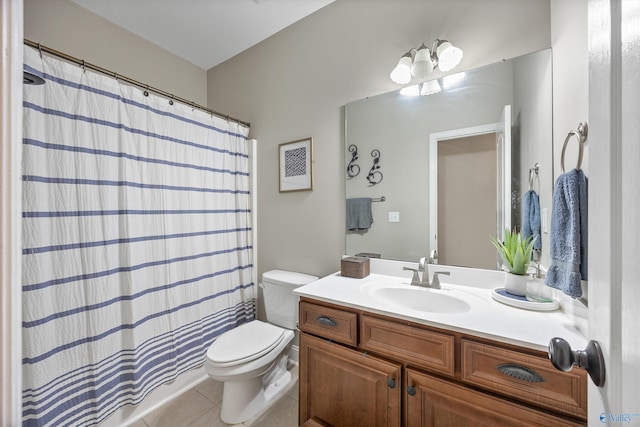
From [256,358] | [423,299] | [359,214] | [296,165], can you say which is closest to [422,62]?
[359,214]

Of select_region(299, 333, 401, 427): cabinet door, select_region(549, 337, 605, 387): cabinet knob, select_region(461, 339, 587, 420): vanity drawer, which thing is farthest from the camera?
select_region(299, 333, 401, 427): cabinet door

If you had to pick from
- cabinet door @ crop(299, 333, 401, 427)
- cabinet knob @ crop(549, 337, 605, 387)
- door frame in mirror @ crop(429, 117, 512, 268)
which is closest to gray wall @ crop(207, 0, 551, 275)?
door frame in mirror @ crop(429, 117, 512, 268)

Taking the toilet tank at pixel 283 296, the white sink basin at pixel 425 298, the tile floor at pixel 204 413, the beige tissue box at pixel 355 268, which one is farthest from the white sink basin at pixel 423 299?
the tile floor at pixel 204 413

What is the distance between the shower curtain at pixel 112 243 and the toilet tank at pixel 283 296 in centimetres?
35

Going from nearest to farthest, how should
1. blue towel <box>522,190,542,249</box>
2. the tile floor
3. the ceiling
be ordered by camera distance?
blue towel <box>522,190,542,249</box> < the tile floor < the ceiling

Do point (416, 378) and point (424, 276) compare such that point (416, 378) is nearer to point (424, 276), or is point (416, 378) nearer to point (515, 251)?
point (424, 276)

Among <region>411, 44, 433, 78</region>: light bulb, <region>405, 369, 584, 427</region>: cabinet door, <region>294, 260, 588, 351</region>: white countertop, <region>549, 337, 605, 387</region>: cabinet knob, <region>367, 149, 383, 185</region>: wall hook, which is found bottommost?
<region>405, 369, 584, 427</region>: cabinet door

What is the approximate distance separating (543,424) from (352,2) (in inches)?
91.2

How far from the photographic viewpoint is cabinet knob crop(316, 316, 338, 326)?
1.17 metres

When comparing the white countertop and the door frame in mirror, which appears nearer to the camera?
the white countertop

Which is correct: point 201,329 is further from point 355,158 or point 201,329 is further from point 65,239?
point 355,158

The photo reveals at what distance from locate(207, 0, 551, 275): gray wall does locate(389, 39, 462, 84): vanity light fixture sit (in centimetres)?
9

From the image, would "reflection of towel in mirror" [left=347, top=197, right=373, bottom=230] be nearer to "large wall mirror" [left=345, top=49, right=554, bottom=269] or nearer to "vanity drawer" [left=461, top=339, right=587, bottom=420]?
"large wall mirror" [left=345, top=49, right=554, bottom=269]

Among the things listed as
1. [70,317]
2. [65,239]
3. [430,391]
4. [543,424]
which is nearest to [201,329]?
[70,317]
